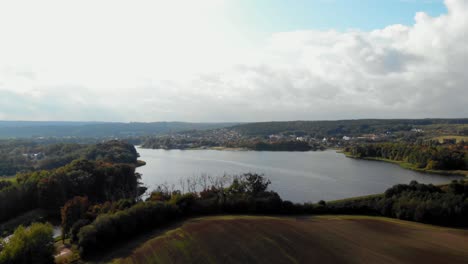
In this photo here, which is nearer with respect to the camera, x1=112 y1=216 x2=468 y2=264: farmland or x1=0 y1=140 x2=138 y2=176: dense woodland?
x1=112 y1=216 x2=468 y2=264: farmland

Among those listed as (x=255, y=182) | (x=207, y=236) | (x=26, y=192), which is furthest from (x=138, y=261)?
(x=26, y=192)

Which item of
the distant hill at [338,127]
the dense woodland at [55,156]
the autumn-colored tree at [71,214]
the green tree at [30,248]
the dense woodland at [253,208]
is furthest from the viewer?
the distant hill at [338,127]

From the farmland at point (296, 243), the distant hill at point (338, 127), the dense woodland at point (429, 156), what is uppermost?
the distant hill at point (338, 127)

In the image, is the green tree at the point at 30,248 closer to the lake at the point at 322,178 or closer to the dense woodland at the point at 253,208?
the dense woodland at the point at 253,208

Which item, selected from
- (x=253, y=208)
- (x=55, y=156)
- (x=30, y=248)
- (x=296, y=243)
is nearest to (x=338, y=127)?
(x=55, y=156)

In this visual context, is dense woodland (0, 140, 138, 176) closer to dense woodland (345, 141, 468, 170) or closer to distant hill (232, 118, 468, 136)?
dense woodland (345, 141, 468, 170)

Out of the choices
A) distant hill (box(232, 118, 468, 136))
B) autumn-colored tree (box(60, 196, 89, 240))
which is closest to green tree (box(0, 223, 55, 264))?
autumn-colored tree (box(60, 196, 89, 240))

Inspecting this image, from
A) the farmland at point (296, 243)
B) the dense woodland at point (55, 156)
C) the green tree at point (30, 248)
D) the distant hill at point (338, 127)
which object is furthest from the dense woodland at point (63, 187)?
the distant hill at point (338, 127)
